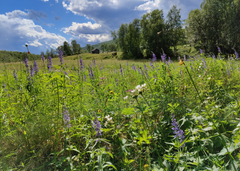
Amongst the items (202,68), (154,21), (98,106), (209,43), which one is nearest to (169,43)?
(154,21)

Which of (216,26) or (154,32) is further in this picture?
(154,32)

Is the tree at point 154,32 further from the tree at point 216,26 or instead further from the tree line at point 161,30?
the tree at point 216,26

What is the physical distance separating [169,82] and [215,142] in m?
1.14

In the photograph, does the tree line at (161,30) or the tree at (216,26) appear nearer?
the tree at (216,26)

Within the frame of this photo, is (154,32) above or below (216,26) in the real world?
above

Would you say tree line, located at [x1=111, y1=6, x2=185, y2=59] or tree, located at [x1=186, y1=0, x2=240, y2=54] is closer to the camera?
tree, located at [x1=186, y1=0, x2=240, y2=54]

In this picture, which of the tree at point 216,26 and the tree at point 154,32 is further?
the tree at point 154,32

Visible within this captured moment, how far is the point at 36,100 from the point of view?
211 cm

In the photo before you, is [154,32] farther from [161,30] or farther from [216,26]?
[216,26]

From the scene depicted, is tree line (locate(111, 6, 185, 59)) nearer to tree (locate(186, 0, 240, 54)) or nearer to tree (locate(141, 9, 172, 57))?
tree (locate(141, 9, 172, 57))

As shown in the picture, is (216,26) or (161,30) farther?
(161,30)

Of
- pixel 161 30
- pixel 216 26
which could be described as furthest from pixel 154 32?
pixel 216 26

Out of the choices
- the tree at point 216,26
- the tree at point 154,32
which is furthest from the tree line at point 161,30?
the tree at point 216,26

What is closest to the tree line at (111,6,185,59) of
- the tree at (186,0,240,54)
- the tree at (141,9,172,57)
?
the tree at (141,9,172,57)
